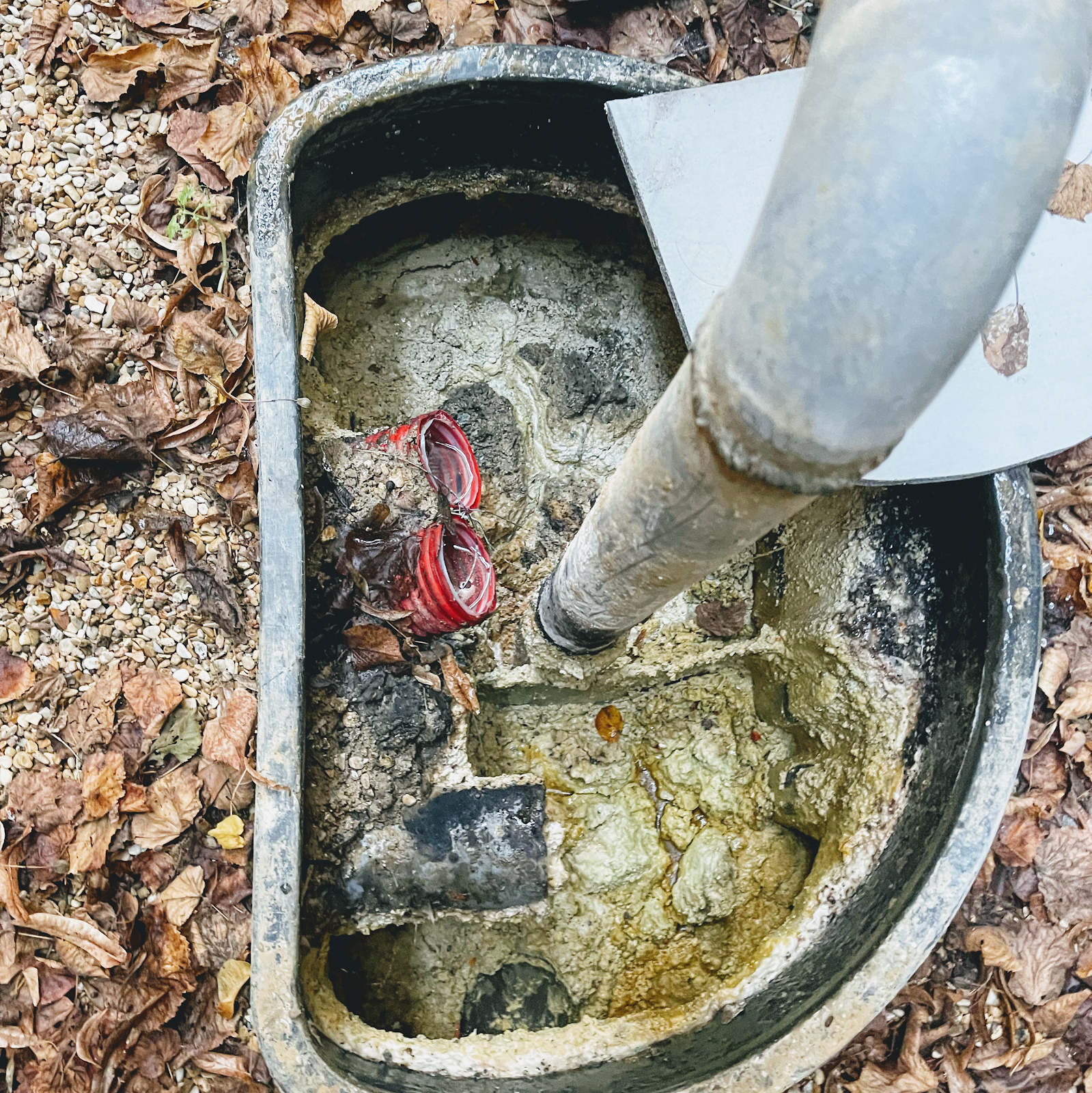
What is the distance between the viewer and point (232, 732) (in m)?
1.75

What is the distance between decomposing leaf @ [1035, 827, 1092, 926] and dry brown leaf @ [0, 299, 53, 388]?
233cm

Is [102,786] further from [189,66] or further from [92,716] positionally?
[189,66]

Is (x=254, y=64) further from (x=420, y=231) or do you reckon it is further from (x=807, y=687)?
(x=807, y=687)

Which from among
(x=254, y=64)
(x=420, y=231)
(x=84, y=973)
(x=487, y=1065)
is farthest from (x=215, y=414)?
(x=487, y=1065)

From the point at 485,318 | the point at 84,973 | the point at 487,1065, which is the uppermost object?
the point at 485,318

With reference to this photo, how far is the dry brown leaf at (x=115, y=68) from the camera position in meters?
1.88

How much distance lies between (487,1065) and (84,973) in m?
0.83

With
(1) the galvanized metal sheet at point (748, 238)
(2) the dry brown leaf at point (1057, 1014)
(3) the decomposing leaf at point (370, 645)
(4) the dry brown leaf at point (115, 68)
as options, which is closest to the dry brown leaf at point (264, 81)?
(4) the dry brown leaf at point (115, 68)

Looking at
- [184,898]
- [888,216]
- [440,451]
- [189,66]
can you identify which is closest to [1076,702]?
[440,451]

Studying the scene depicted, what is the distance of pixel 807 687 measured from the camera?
1760 mm

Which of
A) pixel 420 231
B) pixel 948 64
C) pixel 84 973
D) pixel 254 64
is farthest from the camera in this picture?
pixel 420 231

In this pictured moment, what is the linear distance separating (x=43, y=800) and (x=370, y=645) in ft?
2.53

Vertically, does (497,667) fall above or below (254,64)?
below

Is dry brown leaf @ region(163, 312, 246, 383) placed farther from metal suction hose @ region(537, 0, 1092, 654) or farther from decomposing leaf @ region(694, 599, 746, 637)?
metal suction hose @ region(537, 0, 1092, 654)
